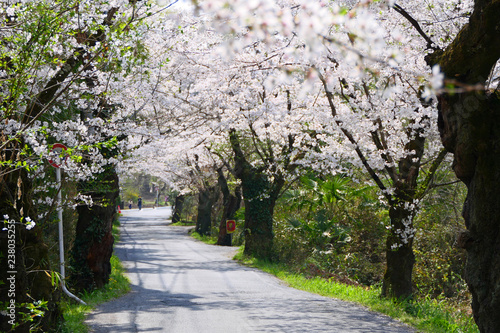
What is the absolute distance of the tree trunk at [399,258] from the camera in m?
11.7

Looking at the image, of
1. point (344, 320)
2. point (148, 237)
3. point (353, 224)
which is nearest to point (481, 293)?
point (344, 320)

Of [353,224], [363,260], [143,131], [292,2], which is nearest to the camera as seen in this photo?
[292,2]

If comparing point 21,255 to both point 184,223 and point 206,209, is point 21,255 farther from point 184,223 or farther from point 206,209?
point 184,223

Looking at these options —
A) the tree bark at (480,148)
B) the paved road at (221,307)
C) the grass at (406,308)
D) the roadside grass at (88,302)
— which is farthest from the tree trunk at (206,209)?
the tree bark at (480,148)

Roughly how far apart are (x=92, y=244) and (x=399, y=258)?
749 centimetres

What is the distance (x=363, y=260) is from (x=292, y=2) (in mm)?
10481

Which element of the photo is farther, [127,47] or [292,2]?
[292,2]

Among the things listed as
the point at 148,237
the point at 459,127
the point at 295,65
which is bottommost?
the point at 148,237

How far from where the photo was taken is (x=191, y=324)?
9.14 metres

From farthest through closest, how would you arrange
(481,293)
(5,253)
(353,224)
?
(353,224) → (5,253) → (481,293)

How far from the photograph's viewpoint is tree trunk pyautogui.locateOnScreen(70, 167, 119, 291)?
13.0m

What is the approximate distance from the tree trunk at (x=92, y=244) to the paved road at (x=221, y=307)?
1.02m

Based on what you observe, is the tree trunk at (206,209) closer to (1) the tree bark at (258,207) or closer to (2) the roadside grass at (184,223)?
(2) the roadside grass at (184,223)

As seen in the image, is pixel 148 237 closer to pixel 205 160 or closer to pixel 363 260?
pixel 205 160
